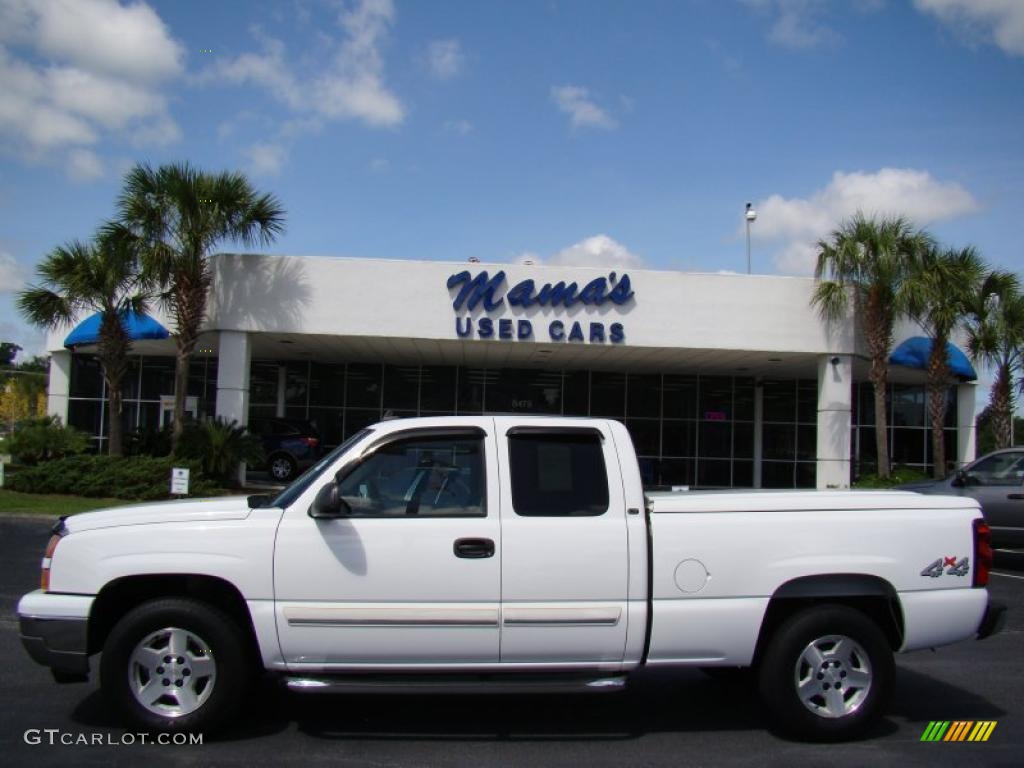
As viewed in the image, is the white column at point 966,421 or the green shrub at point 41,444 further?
the white column at point 966,421

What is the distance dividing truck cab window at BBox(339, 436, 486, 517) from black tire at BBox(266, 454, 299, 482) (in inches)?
749

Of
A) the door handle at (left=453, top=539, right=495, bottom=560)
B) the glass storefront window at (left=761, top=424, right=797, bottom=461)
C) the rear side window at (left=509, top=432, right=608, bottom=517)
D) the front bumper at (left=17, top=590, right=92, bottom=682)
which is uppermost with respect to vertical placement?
the glass storefront window at (left=761, top=424, right=797, bottom=461)

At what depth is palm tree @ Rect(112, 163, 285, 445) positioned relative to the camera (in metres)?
19.2

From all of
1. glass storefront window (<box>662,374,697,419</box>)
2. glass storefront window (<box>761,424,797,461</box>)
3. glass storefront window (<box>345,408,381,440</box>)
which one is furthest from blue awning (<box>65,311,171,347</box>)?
glass storefront window (<box>761,424,797,461</box>)

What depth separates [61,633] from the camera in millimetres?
4906

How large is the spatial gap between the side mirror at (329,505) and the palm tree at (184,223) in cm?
1590

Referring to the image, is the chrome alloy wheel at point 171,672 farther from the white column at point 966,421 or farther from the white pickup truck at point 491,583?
the white column at point 966,421

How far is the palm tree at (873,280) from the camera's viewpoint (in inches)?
786

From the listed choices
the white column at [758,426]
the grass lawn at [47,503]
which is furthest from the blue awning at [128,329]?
the white column at [758,426]

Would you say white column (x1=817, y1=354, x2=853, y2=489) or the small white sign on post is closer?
the small white sign on post

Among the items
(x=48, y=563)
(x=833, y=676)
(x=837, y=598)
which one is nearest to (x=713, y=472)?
(x=837, y=598)

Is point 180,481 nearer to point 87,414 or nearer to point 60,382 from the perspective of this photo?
point 60,382

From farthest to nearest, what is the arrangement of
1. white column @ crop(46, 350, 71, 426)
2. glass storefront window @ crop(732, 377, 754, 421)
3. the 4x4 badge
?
glass storefront window @ crop(732, 377, 754, 421), white column @ crop(46, 350, 71, 426), the 4x4 badge

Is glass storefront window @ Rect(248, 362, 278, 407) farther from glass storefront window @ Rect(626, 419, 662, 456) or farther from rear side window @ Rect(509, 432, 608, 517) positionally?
rear side window @ Rect(509, 432, 608, 517)
